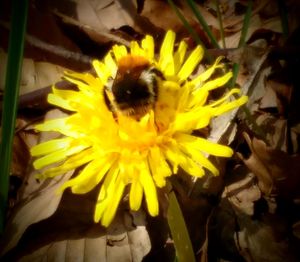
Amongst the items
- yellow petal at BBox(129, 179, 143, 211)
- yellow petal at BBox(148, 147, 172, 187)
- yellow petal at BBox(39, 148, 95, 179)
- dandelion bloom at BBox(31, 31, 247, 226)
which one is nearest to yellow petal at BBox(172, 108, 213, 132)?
dandelion bloom at BBox(31, 31, 247, 226)

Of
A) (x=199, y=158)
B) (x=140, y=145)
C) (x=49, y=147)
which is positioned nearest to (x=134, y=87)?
(x=140, y=145)

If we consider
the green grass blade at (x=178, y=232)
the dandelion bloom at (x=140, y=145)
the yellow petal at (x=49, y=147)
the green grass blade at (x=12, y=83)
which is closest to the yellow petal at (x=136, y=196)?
the dandelion bloom at (x=140, y=145)

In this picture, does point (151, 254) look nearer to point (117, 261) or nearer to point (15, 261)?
point (117, 261)

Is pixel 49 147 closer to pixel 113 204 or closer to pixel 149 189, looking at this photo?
pixel 113 204

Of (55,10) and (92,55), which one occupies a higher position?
(55,10)

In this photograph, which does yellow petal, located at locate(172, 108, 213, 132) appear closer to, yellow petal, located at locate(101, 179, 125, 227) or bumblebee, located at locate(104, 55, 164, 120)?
bumblebee, located at locate(104, 55, 164, 120)

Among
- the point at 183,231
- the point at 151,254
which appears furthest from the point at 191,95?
the point at 151,254
